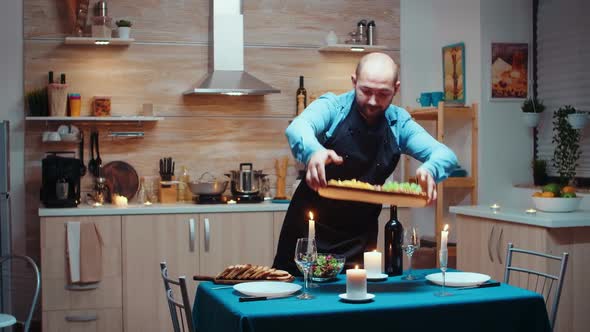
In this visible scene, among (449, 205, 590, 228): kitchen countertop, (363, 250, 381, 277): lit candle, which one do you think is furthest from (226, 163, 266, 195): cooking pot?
(363, 250, 381, 277): lit candle

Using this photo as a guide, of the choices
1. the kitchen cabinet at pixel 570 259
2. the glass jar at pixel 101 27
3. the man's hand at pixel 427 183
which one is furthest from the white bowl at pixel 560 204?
the glass jar at pixel 101 27

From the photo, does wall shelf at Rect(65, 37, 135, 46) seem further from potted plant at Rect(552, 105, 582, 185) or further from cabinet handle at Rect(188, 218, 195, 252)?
potted plant at Rect(552, 105, 582, 185)

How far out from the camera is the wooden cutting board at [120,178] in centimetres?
548

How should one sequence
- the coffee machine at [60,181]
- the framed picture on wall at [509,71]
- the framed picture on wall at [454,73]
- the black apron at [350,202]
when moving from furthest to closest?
the framed picture on wall at [454,73]
the framed picture on wall at [509,71]
the coffee machine at [60,181]
the black apron at [350,202]

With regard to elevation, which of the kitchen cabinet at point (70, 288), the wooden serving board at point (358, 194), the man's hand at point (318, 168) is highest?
the man's hand at point (318, 168)

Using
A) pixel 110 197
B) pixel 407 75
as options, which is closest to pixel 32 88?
pixel 110 197

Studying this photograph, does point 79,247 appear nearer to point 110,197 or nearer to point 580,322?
point 110,197

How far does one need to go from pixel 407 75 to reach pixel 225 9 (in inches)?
58.1

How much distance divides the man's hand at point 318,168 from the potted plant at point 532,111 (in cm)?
327

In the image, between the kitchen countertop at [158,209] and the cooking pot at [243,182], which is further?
the cooking pot at [243,182]

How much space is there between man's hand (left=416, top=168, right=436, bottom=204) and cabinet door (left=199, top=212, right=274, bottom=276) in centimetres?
261

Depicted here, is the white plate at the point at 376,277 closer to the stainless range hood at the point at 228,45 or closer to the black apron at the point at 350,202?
the black apron at the point at 350,202

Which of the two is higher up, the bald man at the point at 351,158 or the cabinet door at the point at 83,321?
the bald man at the point at 351,158

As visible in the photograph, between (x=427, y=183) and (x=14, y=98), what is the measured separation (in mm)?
3621
